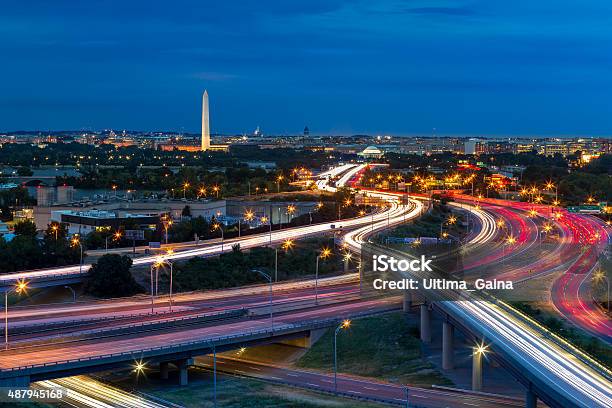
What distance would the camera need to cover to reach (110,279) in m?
45.8

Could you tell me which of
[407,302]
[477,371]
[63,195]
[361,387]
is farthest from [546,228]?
[63,195]

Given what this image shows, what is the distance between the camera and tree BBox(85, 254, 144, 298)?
45688mm

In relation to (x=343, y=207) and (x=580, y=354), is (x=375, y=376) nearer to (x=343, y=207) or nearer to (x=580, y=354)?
(x=580, y=354)

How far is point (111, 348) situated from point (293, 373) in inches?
263

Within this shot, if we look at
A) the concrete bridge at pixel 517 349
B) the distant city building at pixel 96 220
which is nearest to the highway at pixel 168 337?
the concrete bridge at pixel 517 349

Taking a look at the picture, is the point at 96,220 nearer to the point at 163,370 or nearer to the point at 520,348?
the point at 163,370

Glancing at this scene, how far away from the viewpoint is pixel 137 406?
1071 inches

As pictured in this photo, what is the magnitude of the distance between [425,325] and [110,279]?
55.1ft

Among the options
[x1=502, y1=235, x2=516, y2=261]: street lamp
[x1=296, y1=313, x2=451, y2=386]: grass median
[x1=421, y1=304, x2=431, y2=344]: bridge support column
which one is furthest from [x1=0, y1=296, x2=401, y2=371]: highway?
[x1=502, y1=235, x2=516, y2=261]: street lamp

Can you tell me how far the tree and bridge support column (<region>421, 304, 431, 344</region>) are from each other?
1617 centimetres

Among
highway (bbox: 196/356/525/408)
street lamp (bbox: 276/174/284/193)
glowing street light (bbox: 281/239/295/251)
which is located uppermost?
street lamp (bbox: 276/174/284/193)

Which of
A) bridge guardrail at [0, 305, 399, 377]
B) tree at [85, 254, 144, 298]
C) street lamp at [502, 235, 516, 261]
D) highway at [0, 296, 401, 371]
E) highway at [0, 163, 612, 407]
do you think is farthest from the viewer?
street lamp at [502, 235, 516, 261]

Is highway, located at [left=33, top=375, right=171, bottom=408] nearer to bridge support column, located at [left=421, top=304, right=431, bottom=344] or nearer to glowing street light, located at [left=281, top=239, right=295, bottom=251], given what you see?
bridge support column, located at [left=421, top=304, right=431, bottom=344]

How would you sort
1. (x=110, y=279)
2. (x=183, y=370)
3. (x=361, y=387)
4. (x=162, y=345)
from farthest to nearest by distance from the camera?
(x=110, y=279), (x=162, y=345), (x=183, y=370), (x=361, y=387)
